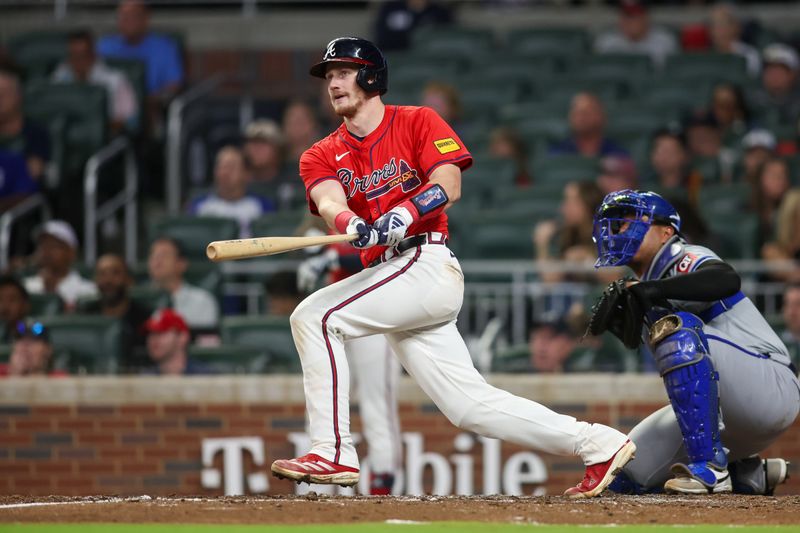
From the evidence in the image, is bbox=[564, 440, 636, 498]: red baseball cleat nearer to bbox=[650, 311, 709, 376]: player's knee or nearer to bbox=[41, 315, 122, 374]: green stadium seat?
bbox=[650, 311, 709, 376]: player's knee

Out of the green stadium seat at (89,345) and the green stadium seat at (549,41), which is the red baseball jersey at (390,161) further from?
the green stadium seat at (549,41)

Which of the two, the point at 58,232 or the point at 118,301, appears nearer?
the point at 118,301

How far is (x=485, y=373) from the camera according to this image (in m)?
7.54

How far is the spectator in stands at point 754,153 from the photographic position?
30.5ft

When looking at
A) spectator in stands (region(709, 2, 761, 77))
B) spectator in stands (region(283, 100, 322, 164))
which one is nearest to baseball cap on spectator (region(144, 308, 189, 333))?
spectator in stands (region(283, 100, 322, 164))

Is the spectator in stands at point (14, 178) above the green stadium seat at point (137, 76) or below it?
below

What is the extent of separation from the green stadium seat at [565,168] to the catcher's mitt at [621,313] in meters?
4.38

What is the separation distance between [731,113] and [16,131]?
545cm

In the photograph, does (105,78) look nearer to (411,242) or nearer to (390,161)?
(390,161)

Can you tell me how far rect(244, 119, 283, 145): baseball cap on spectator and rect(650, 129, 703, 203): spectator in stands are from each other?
2828 mm

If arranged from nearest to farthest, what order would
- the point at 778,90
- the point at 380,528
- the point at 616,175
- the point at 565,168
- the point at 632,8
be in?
the point at 380,528 → the point at 616,175 → the point at 565,168 → the point at 778,90 → the point at 632,8

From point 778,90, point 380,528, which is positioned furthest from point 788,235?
point 380,528

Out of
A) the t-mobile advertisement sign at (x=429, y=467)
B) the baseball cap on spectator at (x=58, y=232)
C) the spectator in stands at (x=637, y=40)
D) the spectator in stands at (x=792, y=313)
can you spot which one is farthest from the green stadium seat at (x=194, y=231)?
the spectator in stands at (x=637, y=40)

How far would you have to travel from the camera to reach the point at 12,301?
26.8 ft
